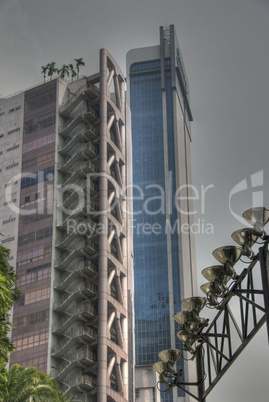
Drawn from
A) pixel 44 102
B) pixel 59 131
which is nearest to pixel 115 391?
pixel 59 131

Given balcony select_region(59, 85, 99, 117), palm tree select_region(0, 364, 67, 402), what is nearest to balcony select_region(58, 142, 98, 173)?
balcony select_region(59, 85, 99, 117)

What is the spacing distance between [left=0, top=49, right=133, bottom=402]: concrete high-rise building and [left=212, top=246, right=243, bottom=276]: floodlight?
90.8 m

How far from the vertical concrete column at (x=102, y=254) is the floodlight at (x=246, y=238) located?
91.4m

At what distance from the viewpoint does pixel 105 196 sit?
407 ft

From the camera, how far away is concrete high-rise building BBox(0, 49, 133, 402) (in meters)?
113

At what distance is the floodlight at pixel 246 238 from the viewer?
20.2 m

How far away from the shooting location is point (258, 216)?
19641 millimetres

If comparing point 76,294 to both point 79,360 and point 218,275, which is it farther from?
point 218,275

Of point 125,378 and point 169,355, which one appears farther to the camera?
point 125,378

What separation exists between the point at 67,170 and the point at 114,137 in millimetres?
13281

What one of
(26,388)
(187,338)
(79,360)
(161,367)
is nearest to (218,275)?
(187,338)

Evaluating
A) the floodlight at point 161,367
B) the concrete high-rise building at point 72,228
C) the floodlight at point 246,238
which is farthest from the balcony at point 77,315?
the floodlight at point 246,238

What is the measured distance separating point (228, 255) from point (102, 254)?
97.3 meters

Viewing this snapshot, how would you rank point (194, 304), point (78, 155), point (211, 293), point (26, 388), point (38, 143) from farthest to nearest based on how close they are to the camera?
point (38, 143) → point (78, 155) → point (26, 388) → point (194, 304) → point (211, 293)
